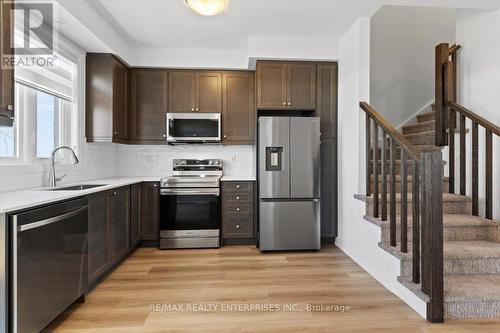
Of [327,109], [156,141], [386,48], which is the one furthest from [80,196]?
[386,48]

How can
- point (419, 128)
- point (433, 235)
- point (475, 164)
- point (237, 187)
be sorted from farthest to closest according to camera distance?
point (419, 128), point (237, 187), point (475, 164), point (433, 235)

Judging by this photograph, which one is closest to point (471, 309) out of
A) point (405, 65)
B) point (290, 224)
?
point (290, 224)

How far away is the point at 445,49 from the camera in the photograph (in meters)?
3.19

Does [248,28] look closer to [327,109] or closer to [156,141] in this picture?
[327,109]

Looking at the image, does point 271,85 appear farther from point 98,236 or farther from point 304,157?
point 98,236

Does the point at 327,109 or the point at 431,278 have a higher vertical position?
the point at 327,109

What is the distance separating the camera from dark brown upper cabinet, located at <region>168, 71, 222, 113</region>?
406cm

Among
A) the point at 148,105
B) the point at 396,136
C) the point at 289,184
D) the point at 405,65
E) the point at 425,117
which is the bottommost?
the point at 289,184

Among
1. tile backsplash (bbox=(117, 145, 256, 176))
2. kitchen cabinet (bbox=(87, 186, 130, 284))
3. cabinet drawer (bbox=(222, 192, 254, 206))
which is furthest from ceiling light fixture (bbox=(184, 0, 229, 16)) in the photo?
tile backsplash (bbox=(117, 145, 256, 176))

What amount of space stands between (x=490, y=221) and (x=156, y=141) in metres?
3.82

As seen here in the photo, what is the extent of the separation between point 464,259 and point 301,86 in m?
2.55

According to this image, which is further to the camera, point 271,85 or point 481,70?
point 271,85

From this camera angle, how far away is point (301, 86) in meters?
3.87

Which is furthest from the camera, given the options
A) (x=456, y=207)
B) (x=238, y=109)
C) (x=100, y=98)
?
(x=238, y=109)
